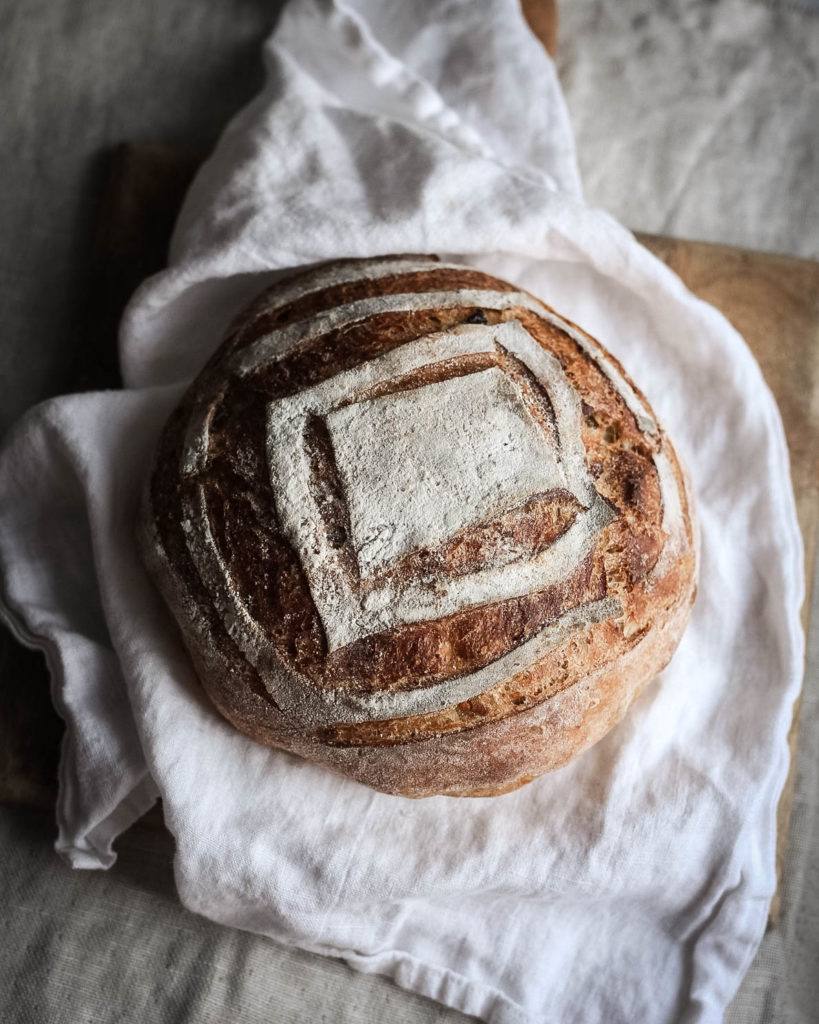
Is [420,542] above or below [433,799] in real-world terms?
above

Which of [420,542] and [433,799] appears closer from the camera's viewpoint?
[420,542]

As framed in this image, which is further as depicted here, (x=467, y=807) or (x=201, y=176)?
(x=201, y=176)

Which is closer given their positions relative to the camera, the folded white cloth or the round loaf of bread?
the round loaf of bread

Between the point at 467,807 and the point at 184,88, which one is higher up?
the point at 184,88

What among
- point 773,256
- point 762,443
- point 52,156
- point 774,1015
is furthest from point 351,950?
point 52,156

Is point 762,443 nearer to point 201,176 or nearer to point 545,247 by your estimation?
point 545,247
